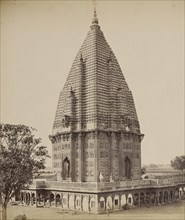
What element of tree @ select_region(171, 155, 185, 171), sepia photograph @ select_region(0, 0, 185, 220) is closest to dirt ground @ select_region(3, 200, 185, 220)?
sepia photograph @ select_region(0, 0, 185, 220)

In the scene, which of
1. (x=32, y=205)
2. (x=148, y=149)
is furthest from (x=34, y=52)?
(x=148, y=149)

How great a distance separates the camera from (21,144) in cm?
2797

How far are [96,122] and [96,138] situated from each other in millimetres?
1412

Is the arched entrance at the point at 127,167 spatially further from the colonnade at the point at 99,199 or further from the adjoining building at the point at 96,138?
the colonnade at the point at 99,199

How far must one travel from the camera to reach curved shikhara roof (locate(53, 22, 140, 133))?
3675 cm

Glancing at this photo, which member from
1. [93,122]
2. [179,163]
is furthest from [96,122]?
[179,163]

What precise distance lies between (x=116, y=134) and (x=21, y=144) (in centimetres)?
1196

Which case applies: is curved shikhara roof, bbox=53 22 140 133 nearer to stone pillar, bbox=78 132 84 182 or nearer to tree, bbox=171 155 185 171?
stone pillar, bbox=78 132 84 182

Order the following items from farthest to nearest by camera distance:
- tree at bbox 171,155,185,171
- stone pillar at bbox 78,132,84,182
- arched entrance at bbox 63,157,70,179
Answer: tree at bbox 171,155,185,171 → arched entrance at bbox 63,157,70,179 → stone pillar at bbox 78,132,84,182

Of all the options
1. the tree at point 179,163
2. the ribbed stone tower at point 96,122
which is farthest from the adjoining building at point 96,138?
the tree at point 179,163

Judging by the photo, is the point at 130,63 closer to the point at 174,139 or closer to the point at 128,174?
the point at 174,139

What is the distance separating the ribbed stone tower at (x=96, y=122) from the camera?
36.2 metres

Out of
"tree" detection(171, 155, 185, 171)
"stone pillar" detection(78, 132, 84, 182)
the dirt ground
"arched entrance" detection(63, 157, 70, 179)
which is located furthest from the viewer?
"tree" detection(171, 155, 185, 171)

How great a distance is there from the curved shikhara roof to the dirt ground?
853cm
